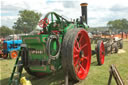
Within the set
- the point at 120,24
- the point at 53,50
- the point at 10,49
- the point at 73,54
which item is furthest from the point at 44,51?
the point at 120,24

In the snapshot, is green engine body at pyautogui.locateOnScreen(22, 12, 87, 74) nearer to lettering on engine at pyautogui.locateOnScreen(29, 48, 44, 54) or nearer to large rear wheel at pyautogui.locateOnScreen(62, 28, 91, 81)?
lettering on engine at pyautogui.locateOnScreen(29, 48, 44, 54)

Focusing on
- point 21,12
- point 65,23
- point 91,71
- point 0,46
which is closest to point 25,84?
point 65,23

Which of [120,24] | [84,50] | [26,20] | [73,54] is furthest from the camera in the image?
[120,24]

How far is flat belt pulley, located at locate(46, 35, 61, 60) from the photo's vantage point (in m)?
3.30

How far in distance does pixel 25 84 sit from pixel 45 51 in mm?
992

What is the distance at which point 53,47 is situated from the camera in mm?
3549

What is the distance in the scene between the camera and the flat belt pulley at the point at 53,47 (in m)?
3.30

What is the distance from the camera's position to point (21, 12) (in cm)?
5688

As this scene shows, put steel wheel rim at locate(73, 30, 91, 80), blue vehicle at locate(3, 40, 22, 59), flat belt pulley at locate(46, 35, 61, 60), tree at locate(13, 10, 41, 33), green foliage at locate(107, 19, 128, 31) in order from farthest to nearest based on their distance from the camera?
green foliage at locate(107, 19, 128, 31) < tree at locate(13, 10, 41, 33) < blue vehicle at locate(3, 40, 22, 59) < steel wheel rim at locate(73, 30, 91, 80) < flat belt pulley at locate(46, 35, 61, 60)

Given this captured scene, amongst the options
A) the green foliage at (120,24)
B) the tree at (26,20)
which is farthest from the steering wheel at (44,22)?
the green foliage at (120,24)

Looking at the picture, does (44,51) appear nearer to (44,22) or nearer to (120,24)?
(44,22)

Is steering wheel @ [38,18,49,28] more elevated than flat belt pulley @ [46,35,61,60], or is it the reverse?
steering wheel @ [38,18,49,28]

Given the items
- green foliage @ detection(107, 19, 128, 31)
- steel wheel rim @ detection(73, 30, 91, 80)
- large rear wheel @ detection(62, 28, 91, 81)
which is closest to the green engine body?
large rear wheel @ detection(62, 28, 91, 81)

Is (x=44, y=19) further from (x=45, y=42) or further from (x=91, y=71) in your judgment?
(x=91, y=71)
